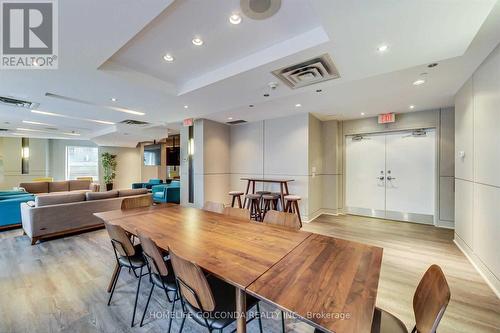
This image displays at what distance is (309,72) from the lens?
264cm

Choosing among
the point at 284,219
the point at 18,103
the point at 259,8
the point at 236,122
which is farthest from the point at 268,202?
the point at 18,103

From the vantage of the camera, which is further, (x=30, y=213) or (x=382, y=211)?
(x=382, y=211)

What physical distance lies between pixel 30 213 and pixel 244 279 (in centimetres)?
445

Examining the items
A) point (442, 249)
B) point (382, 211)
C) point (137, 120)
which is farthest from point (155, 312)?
point (382, 211)

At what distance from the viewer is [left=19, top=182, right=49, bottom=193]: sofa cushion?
22.4 feet

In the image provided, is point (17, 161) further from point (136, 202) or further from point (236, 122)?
point (236, 122)

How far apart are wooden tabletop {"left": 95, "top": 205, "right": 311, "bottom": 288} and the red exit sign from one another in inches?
172

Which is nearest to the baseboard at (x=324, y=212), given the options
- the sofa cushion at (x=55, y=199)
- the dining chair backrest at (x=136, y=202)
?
the dining chair backrest at (x=136, y=202)

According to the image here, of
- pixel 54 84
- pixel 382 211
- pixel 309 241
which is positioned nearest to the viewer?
pixel 309 241

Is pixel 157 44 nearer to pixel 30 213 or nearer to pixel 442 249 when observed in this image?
pixel 30 213

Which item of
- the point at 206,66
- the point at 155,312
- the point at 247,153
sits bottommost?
the point at 155,312

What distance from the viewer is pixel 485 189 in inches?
96.1

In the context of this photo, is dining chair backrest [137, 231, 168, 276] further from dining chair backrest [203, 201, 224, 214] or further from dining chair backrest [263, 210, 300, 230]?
dining chair backrest [203, 201, 224, 214]

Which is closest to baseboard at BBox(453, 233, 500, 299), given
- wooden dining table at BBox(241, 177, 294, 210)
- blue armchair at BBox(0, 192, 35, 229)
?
wooden dining table at BBox(241, 177, 294, 210)
